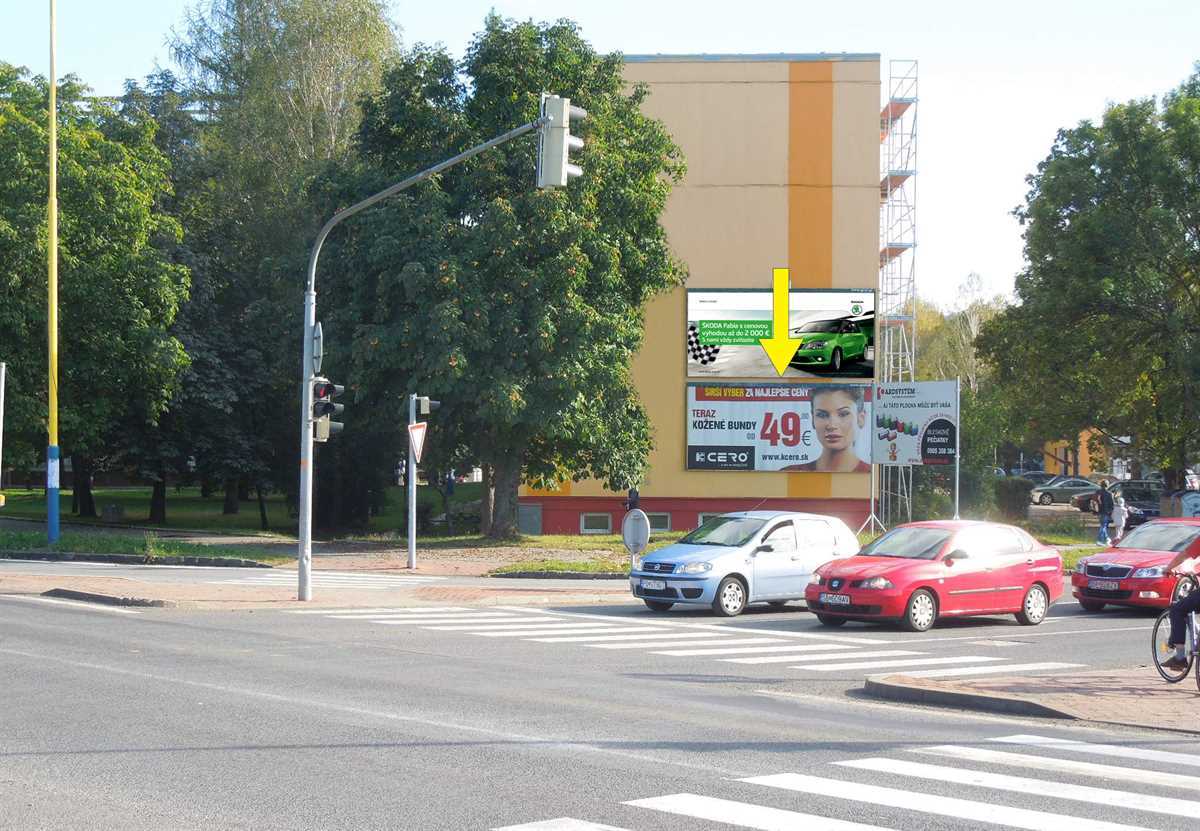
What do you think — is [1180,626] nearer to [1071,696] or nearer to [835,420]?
[1071,696]

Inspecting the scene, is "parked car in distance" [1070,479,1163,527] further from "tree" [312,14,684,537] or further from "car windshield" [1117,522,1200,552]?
"car windshield" [1117,522,1200,552]

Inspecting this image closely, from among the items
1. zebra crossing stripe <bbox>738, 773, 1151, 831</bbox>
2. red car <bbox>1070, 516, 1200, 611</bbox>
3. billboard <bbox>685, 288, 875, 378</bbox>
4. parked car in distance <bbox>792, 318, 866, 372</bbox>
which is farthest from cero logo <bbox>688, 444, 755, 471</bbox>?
zebra crossing stripe <bbox>738, 773, 1151, 831</bbox>

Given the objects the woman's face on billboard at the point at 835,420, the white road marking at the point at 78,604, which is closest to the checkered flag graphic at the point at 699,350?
the woman's face on billboard at the point at 835,420

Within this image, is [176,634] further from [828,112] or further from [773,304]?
[828,112]

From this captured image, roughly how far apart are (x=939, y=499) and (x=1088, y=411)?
21.3 ft

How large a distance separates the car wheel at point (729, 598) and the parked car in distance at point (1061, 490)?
172ft

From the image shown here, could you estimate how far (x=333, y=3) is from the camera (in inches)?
1921

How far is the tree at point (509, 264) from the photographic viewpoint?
34.0 m

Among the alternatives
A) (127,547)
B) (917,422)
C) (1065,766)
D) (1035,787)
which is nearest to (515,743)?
(1035,787)

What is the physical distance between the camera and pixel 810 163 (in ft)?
151

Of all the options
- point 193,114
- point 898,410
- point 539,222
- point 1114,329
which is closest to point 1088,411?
point 1114,329

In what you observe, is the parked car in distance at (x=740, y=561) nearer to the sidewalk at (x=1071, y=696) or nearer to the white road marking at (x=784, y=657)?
the white road marking at (x=784, y=657)

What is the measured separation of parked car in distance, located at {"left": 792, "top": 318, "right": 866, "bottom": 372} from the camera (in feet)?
144

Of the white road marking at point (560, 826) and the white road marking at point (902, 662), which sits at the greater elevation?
the white road marking at point (560, 826)
